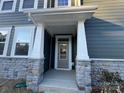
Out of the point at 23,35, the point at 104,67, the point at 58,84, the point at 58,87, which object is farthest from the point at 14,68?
the point at 104,67

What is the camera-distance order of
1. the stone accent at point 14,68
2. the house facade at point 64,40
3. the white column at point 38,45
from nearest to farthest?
the house facade at point 64,40
the white column at point 38,45
the stone accent at point 14,68

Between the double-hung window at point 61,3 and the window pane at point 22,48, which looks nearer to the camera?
the window pane at point 22,48

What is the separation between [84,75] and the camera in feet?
18.4

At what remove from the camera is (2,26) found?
27.8ft

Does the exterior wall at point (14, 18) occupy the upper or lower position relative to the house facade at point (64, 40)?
upper

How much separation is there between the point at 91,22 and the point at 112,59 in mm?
2293

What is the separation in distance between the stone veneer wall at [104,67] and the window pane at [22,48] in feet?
13.7

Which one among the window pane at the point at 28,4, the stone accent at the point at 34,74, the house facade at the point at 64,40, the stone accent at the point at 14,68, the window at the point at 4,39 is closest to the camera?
the house facade at the point at 64,40

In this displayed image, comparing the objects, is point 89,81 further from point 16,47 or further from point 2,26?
point 2,26

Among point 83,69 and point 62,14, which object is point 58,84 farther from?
point 62,14

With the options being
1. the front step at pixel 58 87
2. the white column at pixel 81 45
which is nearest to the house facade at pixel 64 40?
the white column at pixel 81 45

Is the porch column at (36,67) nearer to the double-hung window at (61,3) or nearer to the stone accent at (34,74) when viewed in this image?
the stone accent at (34,74)

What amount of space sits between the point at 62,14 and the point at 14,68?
438 cm

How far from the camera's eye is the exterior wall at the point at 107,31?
6.51 metres
